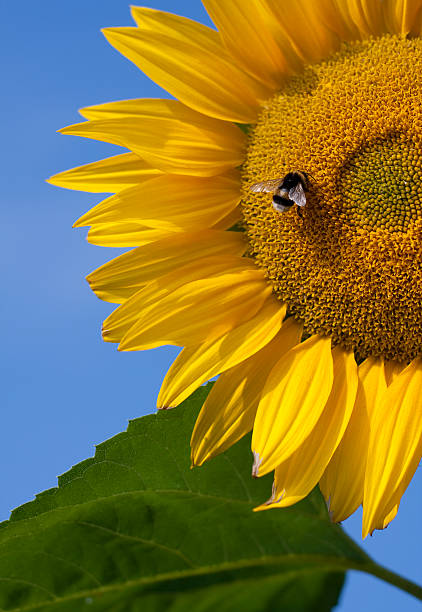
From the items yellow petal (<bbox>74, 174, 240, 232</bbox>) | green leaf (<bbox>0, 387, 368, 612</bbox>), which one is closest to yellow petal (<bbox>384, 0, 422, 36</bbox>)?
yellow petal (<bbox>74, 174, 240, 232</bbox>)

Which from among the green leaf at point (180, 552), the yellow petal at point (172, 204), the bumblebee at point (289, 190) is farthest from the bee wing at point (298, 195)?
the green leaf at point (180, 552)

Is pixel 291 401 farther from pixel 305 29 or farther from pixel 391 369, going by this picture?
pixel 305 29

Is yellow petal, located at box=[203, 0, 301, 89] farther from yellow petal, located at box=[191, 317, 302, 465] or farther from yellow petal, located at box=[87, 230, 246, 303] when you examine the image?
yellow petal, located at box=[191, 317, 302, 465]

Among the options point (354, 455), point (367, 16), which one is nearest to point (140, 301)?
point (354, 455)

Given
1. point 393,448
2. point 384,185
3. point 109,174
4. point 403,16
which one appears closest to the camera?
point 393,448

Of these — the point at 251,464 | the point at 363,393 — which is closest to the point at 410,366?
the point at 363,393

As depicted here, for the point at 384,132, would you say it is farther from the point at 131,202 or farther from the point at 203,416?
the point at 203,416

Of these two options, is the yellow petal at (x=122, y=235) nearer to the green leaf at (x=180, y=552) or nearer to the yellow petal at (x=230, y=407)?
the yellow petal at (x=230, y=407)

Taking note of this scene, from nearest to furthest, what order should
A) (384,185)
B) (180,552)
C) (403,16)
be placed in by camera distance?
(180,552) < (384,185) < (403,16)
